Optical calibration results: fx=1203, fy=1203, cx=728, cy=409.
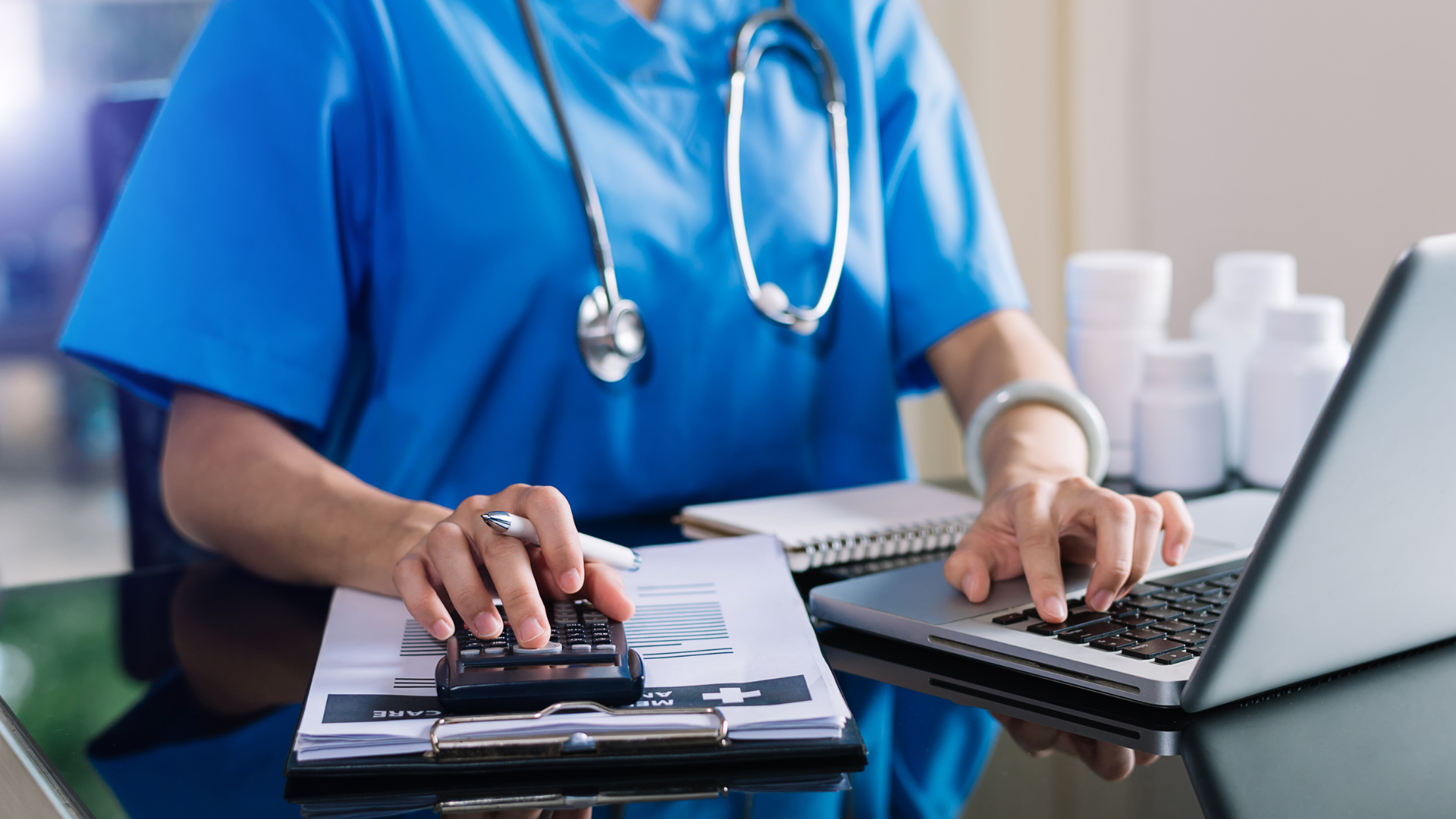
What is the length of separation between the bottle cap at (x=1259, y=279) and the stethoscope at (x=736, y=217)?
0.34 meters

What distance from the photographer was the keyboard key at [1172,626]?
0.54m

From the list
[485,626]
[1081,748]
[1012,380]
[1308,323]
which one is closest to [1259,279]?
[1308,323]

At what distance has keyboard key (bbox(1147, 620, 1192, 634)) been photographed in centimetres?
54

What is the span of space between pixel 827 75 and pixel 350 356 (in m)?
0.46

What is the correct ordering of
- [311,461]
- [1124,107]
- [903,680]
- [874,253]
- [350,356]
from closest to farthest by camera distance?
[903,680] → [311,461] → [350,356] → [874,253] → [1124,107]

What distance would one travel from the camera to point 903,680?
56cm

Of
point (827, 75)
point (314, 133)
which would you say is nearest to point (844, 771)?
point (314, 133)

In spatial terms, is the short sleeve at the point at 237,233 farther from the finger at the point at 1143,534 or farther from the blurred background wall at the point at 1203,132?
the finger at the point at 1143,534

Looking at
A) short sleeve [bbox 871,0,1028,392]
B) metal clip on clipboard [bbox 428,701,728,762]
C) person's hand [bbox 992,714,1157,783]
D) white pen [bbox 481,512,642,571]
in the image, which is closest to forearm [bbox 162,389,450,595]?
white pen [bbox 481,512,642,571]

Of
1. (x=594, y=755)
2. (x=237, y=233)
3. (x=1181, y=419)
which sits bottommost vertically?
(x=1181, y=419)

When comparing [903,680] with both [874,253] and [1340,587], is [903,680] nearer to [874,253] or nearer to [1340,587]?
[1340,587]

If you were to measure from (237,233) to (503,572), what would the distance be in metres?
0.42

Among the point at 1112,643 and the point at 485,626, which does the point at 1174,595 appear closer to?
the point at 1112,643

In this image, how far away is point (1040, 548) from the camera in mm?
602
